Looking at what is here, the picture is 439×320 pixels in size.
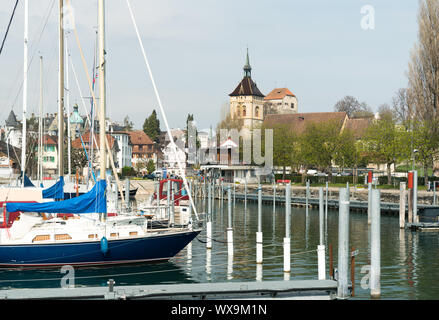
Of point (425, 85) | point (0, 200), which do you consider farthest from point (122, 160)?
point (0, 200)

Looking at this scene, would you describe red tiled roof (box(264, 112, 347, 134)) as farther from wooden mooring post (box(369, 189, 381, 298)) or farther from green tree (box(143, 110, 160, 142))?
wooden mooring post (box(369, 189, 381, 298))

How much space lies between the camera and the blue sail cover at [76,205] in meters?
22.6

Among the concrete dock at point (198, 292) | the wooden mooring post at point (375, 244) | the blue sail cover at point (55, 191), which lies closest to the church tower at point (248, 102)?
the blue sail cover at point (55, 191)

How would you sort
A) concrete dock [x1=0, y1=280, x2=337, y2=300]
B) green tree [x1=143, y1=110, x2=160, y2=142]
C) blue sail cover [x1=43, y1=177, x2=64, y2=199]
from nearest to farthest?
concrete dock [x1=0, y1=280, x2=337, y2=300] < blue sail cover [x1=43, y1=177, x2=64, y2=199] < green tree [x1=143, y1=110, x2=160, y2=142]

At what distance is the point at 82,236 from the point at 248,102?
150 metres

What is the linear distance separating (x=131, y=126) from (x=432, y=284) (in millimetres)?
164572

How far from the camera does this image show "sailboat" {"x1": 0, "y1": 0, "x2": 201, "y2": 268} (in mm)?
22797

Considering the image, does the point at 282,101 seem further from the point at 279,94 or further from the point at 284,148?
the point at 284,148

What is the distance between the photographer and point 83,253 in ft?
76.2

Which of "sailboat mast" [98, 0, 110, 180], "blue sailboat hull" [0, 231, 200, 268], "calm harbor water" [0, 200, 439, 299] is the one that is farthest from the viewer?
"sailboat mast" [98, 0, 110, 180]

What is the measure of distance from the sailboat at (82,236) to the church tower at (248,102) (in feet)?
477

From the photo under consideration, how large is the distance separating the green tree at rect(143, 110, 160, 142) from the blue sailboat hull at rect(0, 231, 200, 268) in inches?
5333

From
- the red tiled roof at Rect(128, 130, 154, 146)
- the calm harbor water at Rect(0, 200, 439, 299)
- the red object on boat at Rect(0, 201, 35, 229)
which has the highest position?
the red tiled roof at Rect(128, 130, 154, 146)

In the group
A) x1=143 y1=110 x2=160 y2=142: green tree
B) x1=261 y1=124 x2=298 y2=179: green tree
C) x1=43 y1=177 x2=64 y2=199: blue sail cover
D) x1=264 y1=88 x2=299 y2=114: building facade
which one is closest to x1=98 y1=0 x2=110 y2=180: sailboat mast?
x1=43 y1=177 x2=64 y2=199: blue sail cover
